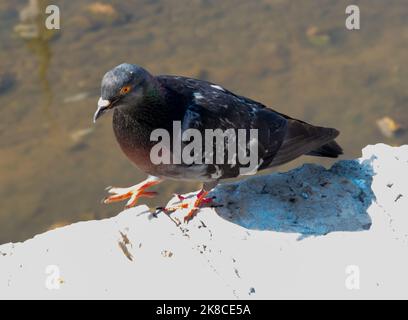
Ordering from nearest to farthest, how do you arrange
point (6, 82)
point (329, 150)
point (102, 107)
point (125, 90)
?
point (102, 107) → point (125, 90) → point (329, 150) → point (6, 82)

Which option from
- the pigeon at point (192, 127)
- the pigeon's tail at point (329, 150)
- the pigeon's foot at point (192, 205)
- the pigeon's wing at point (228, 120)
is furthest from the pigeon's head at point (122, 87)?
the pigeon's tail at point (329, 150)

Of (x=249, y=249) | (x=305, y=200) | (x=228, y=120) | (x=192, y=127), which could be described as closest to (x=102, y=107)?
(x=192, y=127)

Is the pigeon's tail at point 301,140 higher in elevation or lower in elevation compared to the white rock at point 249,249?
higher

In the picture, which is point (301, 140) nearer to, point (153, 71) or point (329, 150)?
point (329, 150)

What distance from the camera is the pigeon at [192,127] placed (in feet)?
16.5

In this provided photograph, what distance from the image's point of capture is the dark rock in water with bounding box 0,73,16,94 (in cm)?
989

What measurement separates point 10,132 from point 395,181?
18.4 feet

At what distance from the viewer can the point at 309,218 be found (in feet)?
17.3

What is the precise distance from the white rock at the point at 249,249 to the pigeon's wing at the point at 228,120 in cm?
26

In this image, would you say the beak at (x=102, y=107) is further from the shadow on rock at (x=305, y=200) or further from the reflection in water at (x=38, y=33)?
the reflection in water at (x=38, y=33)

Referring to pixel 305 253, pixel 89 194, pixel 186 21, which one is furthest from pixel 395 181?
pixel 186 21

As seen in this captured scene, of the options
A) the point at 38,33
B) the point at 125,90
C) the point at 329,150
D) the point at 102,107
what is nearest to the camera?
the point at 102,107

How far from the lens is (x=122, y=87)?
4871mm

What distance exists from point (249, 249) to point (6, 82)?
6.25 m
